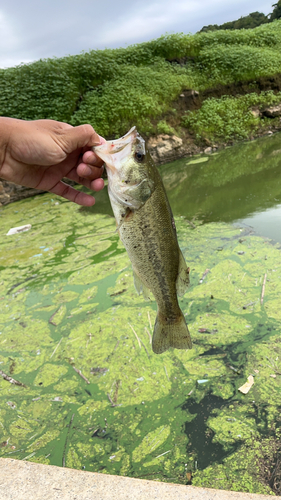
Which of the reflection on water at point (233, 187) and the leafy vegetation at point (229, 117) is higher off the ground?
the leafy vegetation at point (229, 117)

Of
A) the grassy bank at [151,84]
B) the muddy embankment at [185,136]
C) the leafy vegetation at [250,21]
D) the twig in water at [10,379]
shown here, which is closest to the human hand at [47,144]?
the twig in water at [10,379]

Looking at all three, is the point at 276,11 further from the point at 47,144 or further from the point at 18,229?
the point at 47,144

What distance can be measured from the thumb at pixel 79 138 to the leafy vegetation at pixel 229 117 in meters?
8.77

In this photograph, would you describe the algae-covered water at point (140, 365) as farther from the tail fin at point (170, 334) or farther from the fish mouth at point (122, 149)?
the fish mouth at point (122, 149)

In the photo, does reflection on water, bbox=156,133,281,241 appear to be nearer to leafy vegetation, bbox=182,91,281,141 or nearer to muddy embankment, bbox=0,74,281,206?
muddy embankment, bbox=0,74,281,206

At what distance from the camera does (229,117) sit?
10.5 m

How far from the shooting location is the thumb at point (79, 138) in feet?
5.36

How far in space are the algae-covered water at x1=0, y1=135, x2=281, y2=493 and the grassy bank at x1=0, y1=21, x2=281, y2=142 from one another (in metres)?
5.74

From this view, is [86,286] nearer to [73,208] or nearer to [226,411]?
[226,411]

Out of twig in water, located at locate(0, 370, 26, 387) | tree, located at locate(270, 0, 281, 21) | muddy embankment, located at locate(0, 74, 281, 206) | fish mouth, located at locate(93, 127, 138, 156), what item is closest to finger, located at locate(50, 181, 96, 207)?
fish mouth, located at locate(93, 127, 138, 156)

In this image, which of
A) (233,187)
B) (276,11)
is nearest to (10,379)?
(233,187)

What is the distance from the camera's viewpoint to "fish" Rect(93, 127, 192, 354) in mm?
1374

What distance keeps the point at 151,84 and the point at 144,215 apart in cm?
989

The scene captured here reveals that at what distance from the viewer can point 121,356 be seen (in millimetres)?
2463
